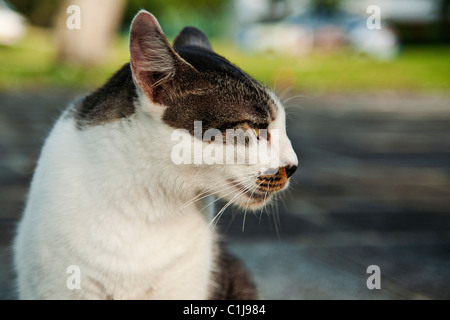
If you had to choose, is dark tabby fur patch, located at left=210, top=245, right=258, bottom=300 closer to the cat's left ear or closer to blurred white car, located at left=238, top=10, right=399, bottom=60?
the cat's left ear

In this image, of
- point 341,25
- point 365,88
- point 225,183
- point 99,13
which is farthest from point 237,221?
point 341,25

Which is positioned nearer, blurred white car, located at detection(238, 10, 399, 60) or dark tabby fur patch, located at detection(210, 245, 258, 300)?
dark tabby fur patch, located at detection(210, 245, 258, 300)

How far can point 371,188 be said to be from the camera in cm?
412

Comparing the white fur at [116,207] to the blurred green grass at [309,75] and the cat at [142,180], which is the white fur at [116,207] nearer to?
the cat at [142,180]

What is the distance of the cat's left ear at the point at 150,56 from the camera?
166 cm

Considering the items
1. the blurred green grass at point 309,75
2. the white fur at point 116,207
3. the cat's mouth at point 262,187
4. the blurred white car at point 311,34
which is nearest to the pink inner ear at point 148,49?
the white fur at point 116,207

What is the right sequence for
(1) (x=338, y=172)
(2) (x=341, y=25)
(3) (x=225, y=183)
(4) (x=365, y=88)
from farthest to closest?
(2) (x=341, y=25)
(4) (x=365, y=88)
(1) (x=338, y=172)
(3) (x=225, y=183)

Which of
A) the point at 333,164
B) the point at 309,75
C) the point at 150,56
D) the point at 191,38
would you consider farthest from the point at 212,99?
the point at 309,75

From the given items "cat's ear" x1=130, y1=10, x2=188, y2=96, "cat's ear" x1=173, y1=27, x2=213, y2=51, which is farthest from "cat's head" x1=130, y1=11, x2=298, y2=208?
"cat's ear" x1=173, y1=27, x2=213, y2=51

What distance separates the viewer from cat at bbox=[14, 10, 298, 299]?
1.79 metres

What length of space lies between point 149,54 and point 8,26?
18925mm

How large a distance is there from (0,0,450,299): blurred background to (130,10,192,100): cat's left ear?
0.54m
